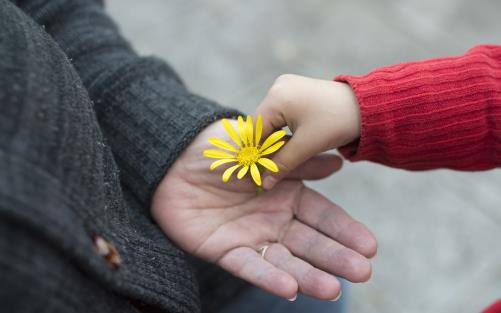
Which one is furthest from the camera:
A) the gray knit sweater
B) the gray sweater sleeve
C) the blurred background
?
the blurred background

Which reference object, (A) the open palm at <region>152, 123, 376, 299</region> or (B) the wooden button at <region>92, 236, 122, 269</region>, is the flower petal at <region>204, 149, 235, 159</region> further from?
(B) the wooden button at <region>92, 236, 122, 269</region>

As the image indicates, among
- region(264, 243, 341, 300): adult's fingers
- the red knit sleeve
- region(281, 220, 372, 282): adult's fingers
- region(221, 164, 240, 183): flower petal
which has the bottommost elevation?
region(264, 243, 341, 300): adult's fingers

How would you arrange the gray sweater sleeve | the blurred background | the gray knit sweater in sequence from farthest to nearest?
the blurred background → the gray sweater sleeve → the gray knit sweater

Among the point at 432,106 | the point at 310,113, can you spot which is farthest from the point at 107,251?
the point at 432,106

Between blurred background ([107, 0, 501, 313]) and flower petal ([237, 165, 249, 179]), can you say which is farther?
blurred background ([107, 0, 501, 313])

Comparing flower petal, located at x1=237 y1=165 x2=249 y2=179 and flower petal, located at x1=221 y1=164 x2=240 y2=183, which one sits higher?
flower petal, located at x1=237 y1=165 x2=249 y2=179

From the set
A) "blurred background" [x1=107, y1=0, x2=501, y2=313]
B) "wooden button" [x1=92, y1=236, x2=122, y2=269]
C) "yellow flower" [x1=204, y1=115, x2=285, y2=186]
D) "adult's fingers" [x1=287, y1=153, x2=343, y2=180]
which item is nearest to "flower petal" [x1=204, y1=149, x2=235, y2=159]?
"yellow flower" [x1=204, y1=115, x2=285, y2=186]

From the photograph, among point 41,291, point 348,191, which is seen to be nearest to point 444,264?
point 348,191

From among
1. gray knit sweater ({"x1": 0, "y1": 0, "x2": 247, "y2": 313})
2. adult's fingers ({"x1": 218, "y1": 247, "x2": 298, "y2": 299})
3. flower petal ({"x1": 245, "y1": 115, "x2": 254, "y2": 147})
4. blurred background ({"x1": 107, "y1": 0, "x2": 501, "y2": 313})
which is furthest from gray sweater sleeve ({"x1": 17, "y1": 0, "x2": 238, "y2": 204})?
blurred background ({"x1": 107, "y1": 0, "x2": 501, "y2": 313})
